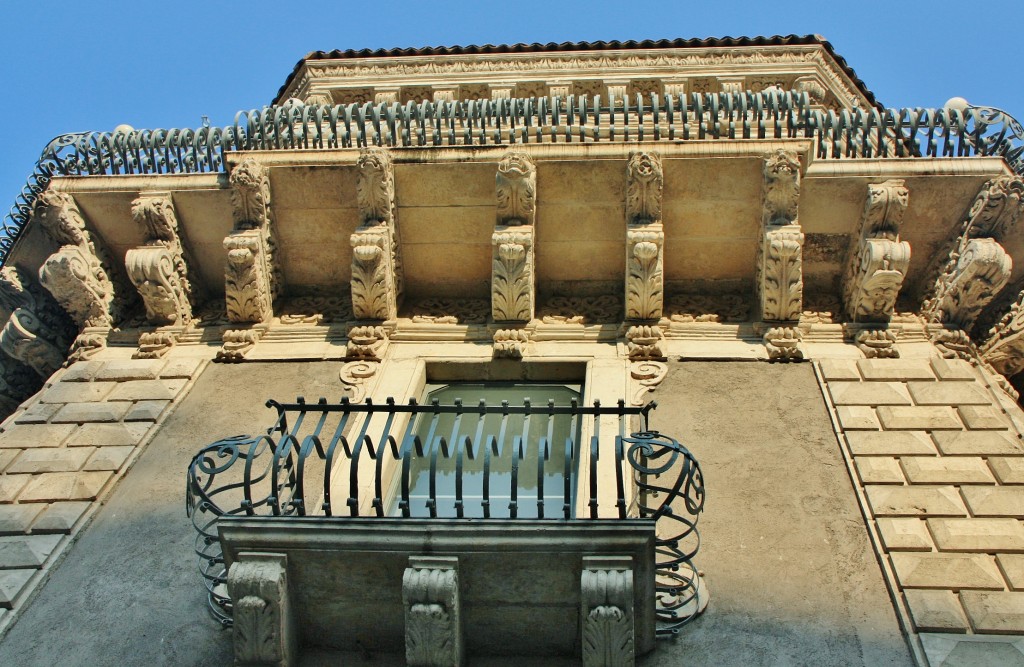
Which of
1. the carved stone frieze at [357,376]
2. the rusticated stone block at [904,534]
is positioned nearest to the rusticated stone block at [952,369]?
the rusticated stone block at [904,534]

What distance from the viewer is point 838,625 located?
574cm

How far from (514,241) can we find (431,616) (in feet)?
12.4

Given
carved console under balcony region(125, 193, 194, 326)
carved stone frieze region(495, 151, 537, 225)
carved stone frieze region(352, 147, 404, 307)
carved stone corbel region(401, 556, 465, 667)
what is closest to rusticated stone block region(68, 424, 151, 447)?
carved console under balcony region(125, 193, 194, 326)

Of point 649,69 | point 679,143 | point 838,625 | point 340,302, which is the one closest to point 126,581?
point 340,302

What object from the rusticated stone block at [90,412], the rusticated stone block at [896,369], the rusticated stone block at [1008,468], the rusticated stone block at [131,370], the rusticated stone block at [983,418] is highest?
the rusticated stone block at [896,369]

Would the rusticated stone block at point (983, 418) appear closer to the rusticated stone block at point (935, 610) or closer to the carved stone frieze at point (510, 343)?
the rusticated stone block at point (935, 610)

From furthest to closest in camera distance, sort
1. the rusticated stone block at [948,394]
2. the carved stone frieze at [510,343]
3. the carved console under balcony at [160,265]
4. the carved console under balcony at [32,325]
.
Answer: the carved console under balcony at [32,325] < the carved console under balcony at [160,265] < the carved stone frieze at [510,343] < the rusticated stone block at [948,394]

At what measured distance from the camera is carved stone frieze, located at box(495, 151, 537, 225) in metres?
8.40

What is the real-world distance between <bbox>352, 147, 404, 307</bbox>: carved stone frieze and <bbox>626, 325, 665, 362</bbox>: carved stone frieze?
2002 millimetres

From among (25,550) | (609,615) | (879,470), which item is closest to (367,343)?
(25,550)

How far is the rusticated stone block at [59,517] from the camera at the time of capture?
21.8ft

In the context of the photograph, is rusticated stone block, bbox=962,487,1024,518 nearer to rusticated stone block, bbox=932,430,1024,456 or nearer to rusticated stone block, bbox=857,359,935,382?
rusticated stone block, bbox=932,430,1024,456

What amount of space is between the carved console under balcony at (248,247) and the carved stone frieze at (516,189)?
1947mm

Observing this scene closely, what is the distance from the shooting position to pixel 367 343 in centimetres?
851
